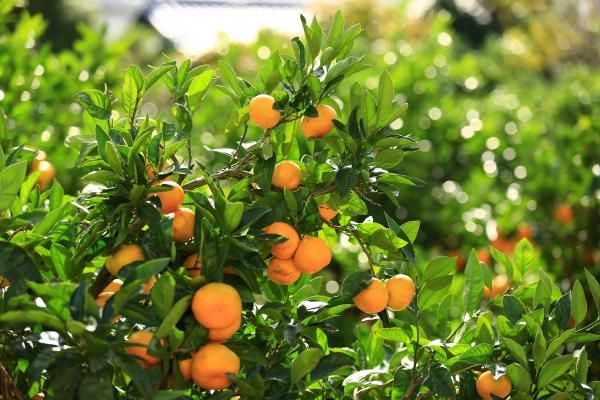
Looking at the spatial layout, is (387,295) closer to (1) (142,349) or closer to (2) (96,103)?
(1) (142,349)

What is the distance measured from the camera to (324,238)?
1.06m

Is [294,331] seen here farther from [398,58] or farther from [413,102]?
[398,58]

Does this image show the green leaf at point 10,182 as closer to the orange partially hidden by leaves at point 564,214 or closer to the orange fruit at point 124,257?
the orange fruit at point 124,257

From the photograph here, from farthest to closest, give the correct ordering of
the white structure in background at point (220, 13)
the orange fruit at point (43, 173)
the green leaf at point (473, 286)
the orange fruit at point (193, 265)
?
the white structure in background at point (220, 13)
the orange fruit at point (43, 173)
the green leaf at point (473, 286)
the orange fruit at point (193, 265)

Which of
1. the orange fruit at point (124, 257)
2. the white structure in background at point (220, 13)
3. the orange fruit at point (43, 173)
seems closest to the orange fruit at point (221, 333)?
the orange fruit at point (124, 257)

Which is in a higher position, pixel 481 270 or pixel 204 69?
pixel 204 69

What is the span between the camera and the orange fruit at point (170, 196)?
91 centimetres

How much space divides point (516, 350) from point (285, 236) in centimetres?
29

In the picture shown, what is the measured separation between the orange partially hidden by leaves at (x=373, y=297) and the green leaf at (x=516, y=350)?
0.14m

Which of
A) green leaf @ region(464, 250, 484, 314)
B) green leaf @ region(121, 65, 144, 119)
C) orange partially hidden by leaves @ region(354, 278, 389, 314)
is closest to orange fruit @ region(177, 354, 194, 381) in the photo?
orange partially hidden by leaves @ region(354, 278, 389, 314)

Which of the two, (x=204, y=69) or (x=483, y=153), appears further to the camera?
(x=483, y=153)

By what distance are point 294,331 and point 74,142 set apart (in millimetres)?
363

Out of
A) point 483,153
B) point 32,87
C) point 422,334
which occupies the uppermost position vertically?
point 32,87

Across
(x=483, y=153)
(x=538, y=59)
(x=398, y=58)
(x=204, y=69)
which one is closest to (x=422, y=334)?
(x=204, y=69)
